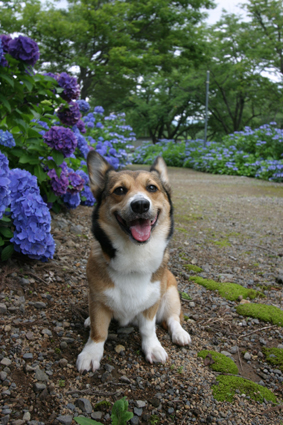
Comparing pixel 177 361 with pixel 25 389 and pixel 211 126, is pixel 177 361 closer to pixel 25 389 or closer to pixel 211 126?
pixel 25 389

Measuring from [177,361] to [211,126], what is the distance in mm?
31803

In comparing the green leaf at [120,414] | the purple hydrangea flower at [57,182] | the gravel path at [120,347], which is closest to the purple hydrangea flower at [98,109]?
the gravel path at [120,347]

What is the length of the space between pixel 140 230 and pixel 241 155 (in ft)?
38.0

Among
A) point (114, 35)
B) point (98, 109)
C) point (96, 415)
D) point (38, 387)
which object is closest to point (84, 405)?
point (96, 415)

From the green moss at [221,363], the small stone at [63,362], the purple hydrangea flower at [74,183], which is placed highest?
the purple hydrangea flower at [74,183]

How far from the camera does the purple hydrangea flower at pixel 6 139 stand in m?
2.89

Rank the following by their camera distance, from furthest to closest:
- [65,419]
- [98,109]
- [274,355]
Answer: [98,109] < [274,355] < [65,419]

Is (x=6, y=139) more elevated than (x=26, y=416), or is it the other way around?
(x=6, y=139)

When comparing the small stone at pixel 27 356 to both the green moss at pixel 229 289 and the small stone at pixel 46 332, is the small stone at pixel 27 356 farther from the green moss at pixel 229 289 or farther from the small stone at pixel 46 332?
the green moss at pixel 229 289

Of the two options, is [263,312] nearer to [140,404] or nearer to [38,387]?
[140,404]

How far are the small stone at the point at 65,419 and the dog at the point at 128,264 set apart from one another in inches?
14.8

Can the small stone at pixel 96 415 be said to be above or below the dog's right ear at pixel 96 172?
below

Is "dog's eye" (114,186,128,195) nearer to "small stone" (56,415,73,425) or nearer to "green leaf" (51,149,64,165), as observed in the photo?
"green leaf" (51,149,64,165)

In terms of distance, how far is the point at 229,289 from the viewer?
133 inches
